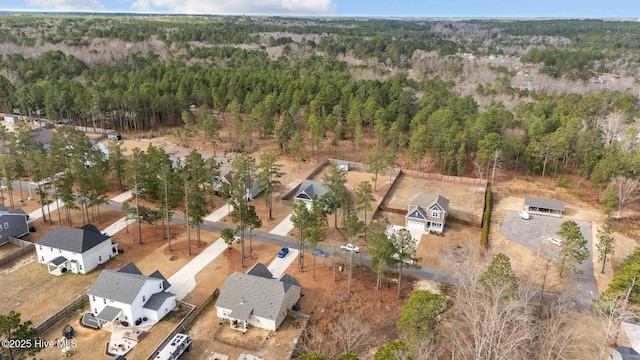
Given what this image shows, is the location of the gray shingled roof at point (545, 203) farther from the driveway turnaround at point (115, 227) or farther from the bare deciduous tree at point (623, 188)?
the driveway turnaround at point (115, 227)

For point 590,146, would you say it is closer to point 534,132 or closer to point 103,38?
→ point 534,132

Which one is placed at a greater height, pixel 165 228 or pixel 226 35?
pixel 226 35

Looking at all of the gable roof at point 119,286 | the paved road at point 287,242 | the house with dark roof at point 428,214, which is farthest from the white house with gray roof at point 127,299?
the house with dark roof at point 428,214

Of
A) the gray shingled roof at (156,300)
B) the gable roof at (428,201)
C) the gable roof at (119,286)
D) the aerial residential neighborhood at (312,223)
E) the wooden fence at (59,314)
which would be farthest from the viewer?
the gable roof at (428,201)

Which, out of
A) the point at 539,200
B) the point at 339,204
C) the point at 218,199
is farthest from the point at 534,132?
the point at 218,199

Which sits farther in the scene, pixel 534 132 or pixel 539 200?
pixel 534 132

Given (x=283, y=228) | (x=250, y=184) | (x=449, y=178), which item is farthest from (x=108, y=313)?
(x=449, y=178)

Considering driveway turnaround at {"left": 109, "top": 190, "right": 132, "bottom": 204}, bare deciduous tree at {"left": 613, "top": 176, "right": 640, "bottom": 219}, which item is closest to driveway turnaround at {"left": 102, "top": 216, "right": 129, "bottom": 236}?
driveway turnaround at {"left": 109, "top": 190, "right": 132, "bottom": 204}
